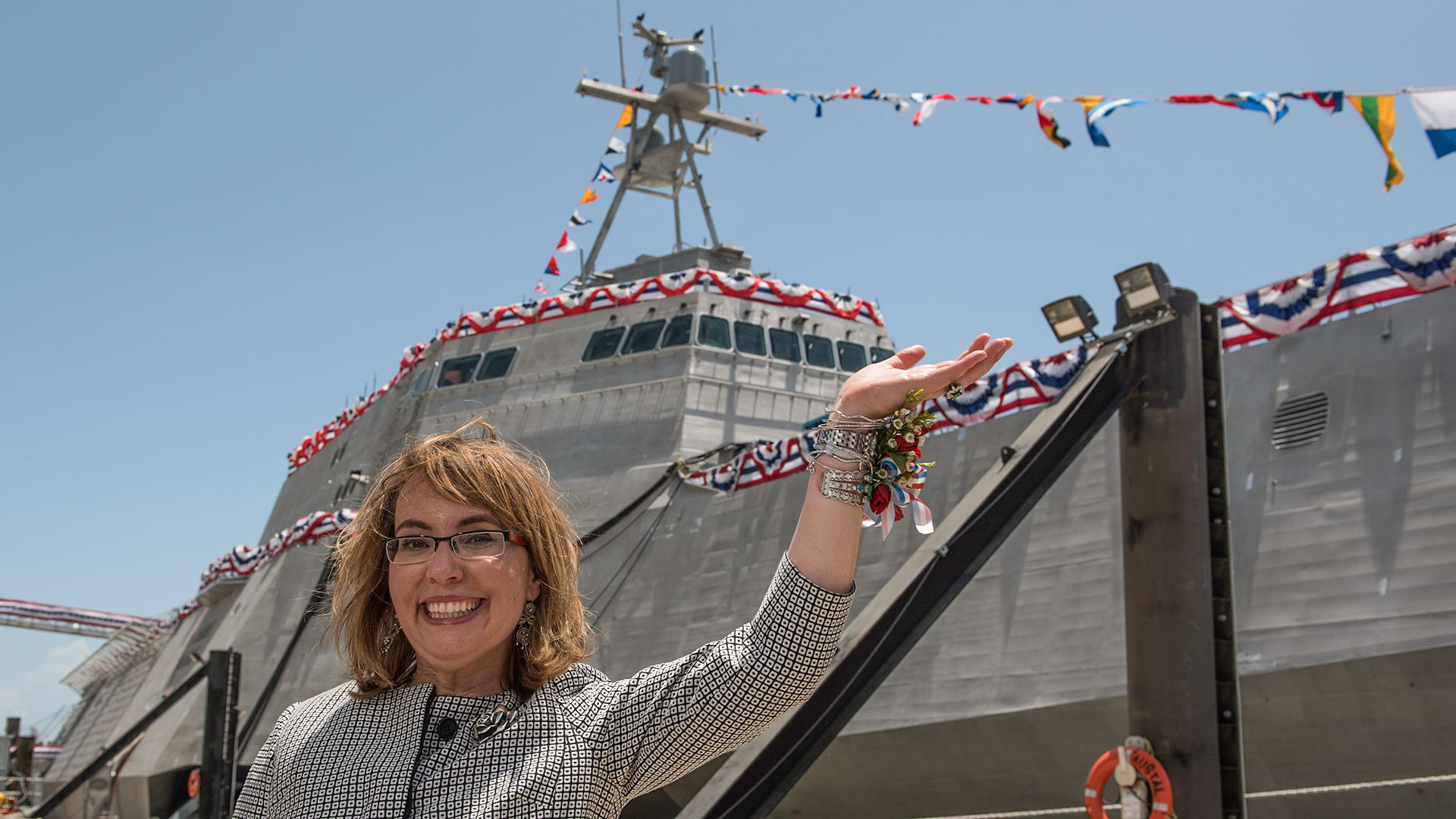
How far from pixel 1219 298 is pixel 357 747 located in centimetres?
870

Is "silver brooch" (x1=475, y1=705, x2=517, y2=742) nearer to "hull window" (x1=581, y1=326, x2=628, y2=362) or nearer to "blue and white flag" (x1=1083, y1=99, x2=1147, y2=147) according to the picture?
"blue and white flag" (x1=1083, y1=99, x2=1147, y2=147)

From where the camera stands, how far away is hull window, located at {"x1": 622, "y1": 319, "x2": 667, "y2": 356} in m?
15.6

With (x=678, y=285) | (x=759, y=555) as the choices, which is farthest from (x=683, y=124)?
(x=759, y=555)

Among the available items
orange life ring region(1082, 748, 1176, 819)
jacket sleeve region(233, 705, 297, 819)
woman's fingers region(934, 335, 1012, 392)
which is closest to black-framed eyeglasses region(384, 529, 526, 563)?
jacket sleeve region(233, 705, 297, 819)

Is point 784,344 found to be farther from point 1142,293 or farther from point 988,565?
point 1142,293

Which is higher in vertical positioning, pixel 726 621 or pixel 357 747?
pixel 726 621

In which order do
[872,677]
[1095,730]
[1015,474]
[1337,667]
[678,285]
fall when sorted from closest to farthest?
1. [872,677]
2. [1015,474]
3. [1337,667]
4. [1095,730]
5. [678,285]

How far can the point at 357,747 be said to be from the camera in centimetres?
227

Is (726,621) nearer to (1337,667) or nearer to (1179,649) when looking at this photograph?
(1337,667)

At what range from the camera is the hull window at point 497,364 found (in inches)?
654

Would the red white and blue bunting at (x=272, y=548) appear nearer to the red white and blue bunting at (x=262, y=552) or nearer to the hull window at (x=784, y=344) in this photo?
the red white and blue bunting at (x=262, y=552)

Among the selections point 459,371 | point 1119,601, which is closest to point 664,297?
point 459,371

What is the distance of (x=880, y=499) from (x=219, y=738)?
10518mm

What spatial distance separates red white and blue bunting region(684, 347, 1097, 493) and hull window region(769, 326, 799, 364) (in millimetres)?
3557
